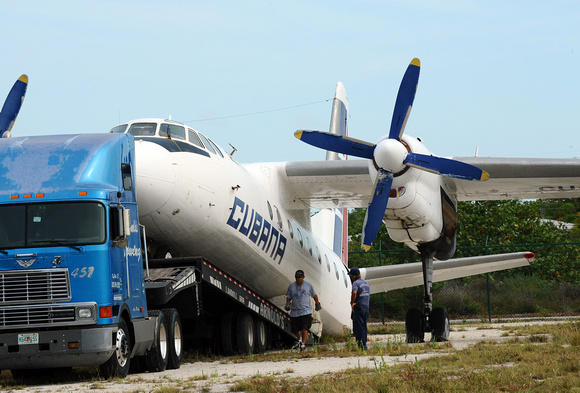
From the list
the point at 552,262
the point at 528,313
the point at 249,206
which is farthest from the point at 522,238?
the point at 249,206

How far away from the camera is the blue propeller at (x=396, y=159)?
1288 centimetres

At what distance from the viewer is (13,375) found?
985cm

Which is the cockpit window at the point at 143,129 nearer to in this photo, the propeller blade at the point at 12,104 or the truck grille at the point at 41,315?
the propeller blade at the point at 12,104

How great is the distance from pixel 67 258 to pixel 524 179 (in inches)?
352

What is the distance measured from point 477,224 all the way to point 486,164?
2322 centimetres

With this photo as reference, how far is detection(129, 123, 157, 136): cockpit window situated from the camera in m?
11.6

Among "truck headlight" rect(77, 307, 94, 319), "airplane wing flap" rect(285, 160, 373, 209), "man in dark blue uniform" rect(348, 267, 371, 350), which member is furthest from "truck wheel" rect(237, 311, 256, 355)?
"truck headlight" rect(77, 307, 94, 319)

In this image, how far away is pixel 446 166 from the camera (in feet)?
42.8

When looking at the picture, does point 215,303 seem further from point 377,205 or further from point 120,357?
point 120,357

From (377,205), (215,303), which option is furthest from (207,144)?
(377,205)

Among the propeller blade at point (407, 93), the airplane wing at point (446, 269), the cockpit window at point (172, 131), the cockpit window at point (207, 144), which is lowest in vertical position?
the airplane wing at point (446, 269)

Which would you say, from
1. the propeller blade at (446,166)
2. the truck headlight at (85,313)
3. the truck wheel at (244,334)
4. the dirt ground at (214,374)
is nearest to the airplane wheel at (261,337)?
the truck wheel at (244,334)

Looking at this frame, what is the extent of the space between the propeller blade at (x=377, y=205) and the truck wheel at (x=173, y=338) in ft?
13.1

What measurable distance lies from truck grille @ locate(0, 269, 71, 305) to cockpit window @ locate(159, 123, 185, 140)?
3.57m
